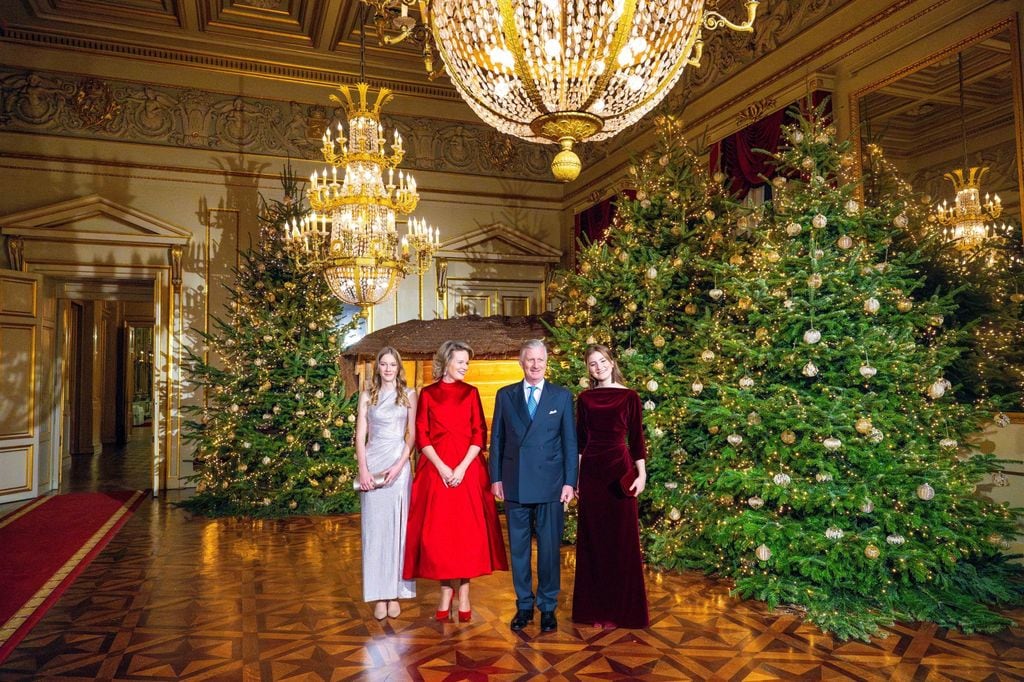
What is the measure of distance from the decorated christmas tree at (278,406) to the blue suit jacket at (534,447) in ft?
12.8

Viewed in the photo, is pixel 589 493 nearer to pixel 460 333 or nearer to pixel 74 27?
pixel 460 333

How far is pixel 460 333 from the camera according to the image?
6574 millimetres

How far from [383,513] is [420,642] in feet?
2.25

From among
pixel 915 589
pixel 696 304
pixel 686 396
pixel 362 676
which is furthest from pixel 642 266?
pixel 362 676

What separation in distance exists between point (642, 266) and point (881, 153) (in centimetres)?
202

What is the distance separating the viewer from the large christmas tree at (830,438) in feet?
11.4

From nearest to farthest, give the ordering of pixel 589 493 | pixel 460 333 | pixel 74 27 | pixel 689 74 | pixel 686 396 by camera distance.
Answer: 1. pixel 589 493
2. pixel 686 396
3. pixel 460 333
4. pixel 689 74
5. pixel 74 27

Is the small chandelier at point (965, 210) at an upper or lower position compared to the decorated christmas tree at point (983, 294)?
upper

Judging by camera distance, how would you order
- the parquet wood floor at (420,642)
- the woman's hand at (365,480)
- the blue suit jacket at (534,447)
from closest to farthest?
the parquet wood floor at (420,642), the blue suit jacket at (534,447), the woman's hand at (365,480)

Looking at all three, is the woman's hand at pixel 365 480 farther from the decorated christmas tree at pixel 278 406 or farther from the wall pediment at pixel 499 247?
the wall pediment at pixel 499 247

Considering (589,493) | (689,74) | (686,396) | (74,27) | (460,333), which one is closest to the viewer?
(589,493)

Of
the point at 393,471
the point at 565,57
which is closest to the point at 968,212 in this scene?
the point at 565,57

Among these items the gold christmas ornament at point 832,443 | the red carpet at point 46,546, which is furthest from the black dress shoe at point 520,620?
the red carpet at point 46,546

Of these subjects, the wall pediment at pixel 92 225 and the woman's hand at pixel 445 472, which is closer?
the woman's hand at pixel 445 472
